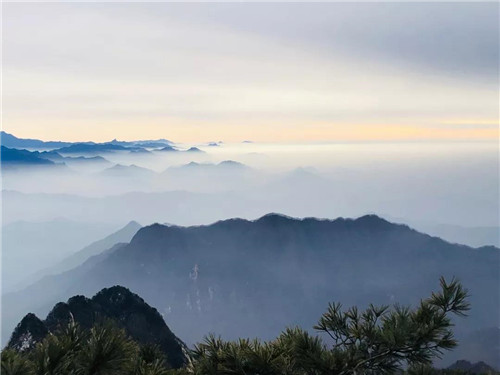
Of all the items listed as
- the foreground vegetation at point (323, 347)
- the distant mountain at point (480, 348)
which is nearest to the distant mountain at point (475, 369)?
the foreground vegetation at point (323, 347)

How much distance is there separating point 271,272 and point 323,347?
577 feet

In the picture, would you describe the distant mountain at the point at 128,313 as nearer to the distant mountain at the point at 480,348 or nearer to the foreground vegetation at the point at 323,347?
the foreground vegetation at the point at 323,347

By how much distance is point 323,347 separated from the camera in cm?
684

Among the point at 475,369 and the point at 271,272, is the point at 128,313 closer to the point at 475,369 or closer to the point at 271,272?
the point at 475,369

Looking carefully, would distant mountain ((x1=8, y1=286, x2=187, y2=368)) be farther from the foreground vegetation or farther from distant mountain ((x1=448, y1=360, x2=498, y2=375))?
the foreground vegetation

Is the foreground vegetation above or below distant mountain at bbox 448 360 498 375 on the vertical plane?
above

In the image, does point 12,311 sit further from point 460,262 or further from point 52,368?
point 52,368

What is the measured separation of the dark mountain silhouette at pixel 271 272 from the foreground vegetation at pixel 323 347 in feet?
473

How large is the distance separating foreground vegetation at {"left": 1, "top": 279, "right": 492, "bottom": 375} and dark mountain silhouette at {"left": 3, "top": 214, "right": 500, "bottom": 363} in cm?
14419

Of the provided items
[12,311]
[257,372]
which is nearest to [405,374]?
[257,372]

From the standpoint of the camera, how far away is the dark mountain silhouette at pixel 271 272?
156375 mm

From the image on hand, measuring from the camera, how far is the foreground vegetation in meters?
5.70

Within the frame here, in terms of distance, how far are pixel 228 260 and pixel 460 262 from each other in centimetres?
8565

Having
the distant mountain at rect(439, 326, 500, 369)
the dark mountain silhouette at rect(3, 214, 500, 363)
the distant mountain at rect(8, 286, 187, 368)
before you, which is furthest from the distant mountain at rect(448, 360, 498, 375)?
the dark mountain silhouette at rect(3, 214, 500, 363)
